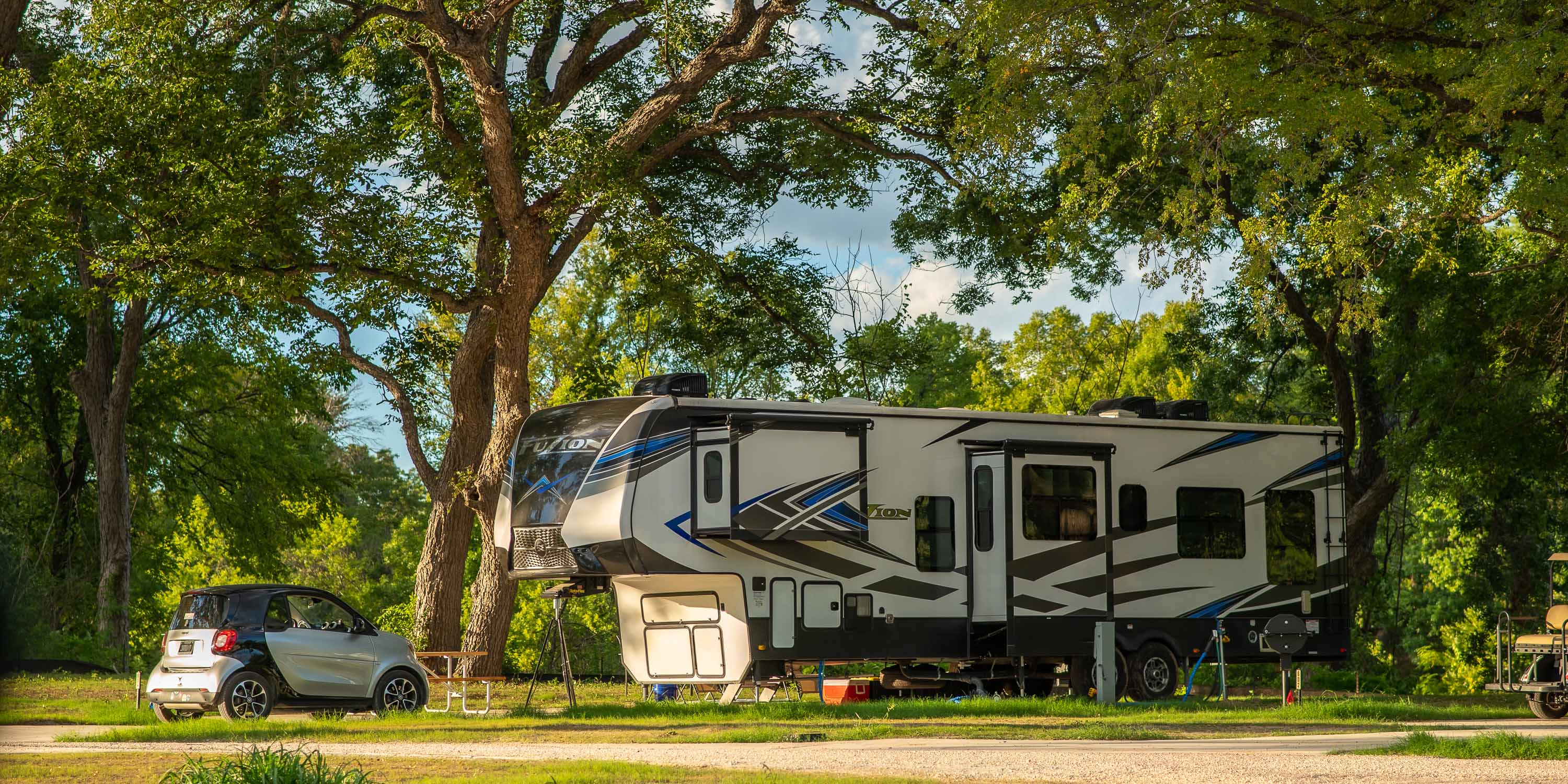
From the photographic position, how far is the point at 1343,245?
12422mm

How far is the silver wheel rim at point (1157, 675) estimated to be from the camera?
16.2 metres

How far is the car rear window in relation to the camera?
14000 mm

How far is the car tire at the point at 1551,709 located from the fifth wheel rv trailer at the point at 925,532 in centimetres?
255

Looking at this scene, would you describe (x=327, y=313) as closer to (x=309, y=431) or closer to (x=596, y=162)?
(x=596, y=162)

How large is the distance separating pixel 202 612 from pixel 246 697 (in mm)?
936

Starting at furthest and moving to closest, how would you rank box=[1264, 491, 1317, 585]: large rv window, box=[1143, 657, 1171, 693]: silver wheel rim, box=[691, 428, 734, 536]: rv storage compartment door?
box=[1264, 491, 1317, 585]: large rv window < box=[1143, 657, 1171, 693]: silver wheel rim < box=[691, 428, 734, 536]: rv storage compartment door

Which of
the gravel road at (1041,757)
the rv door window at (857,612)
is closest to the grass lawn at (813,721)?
the gravel road at (1041,757)

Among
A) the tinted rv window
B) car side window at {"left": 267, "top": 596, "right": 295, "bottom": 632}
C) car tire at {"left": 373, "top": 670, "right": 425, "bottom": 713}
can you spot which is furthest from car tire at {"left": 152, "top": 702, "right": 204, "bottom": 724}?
the tinted rv window

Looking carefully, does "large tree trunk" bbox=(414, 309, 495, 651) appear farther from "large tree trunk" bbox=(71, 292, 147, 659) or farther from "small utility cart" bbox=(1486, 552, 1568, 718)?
"small utility cart" bbox=(1486, 552, 1568, 718)

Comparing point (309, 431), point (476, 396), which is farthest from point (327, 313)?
point (309, 431)

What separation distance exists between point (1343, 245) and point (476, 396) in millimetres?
12079

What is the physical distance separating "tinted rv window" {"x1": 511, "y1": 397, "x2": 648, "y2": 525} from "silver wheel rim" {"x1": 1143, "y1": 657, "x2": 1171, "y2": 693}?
635 centimetres

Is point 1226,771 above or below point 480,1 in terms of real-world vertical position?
below

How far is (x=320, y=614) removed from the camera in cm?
1509
